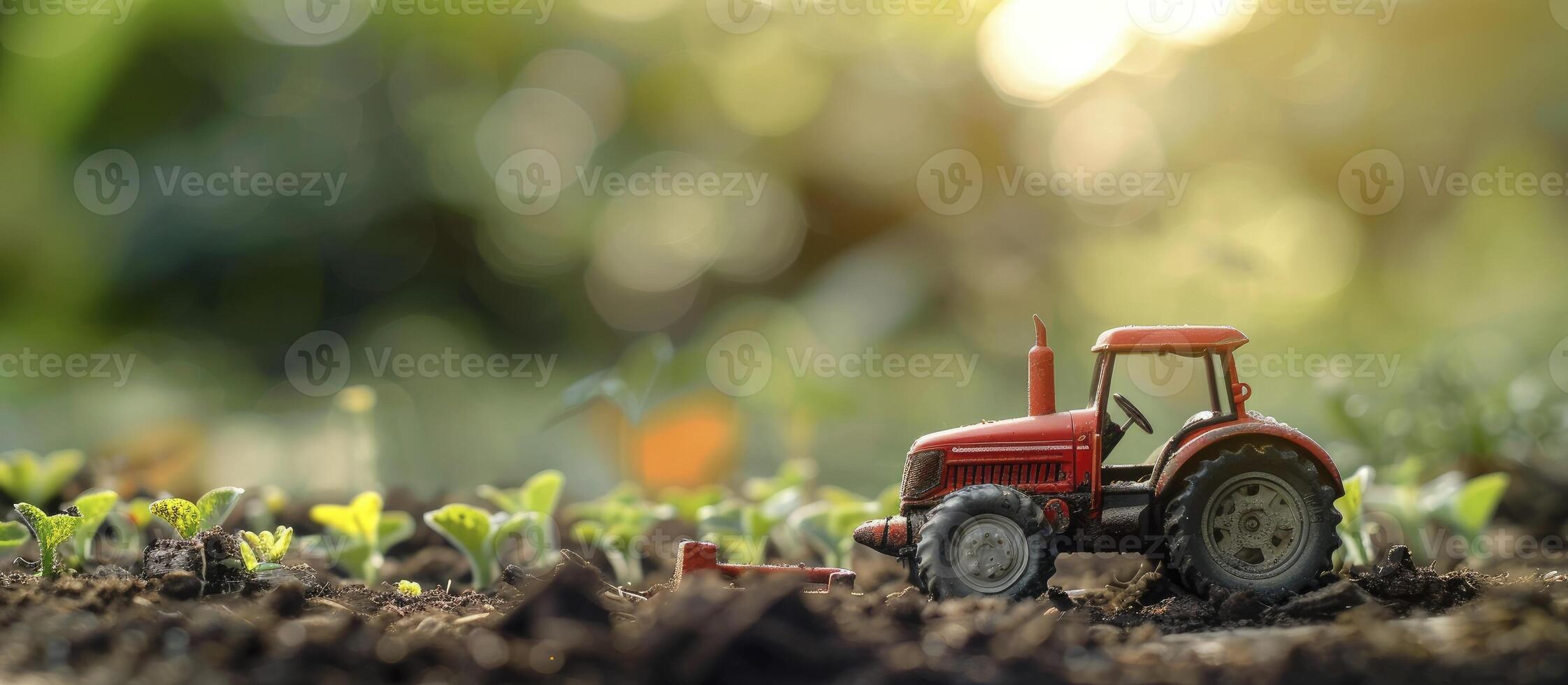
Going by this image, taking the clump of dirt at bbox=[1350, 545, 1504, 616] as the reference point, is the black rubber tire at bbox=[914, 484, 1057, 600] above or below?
above

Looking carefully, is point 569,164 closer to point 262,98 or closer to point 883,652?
point 262,98

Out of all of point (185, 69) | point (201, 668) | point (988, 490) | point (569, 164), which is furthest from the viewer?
point (569, 164)

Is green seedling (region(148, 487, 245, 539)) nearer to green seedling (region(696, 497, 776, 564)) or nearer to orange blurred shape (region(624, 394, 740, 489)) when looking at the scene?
green seedling (region(696, 497, 776, 564))

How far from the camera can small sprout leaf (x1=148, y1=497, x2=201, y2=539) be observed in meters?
3.76

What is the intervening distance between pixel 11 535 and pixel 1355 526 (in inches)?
215

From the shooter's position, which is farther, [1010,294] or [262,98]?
[1010,294]

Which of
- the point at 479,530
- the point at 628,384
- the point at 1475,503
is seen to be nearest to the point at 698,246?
the point at 628,384

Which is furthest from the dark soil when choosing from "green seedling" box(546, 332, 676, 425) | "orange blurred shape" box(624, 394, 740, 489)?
"orange blurred shape" box(624, 394, 740, 489)

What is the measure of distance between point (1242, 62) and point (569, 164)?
451 centimetres

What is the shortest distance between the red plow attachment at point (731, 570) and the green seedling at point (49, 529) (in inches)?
87.0

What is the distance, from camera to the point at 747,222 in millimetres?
6574

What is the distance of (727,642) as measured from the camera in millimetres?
2203

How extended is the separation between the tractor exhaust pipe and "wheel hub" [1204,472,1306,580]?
69cm

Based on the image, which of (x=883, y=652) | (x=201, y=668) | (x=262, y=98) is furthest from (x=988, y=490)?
(x=262, y=98)
